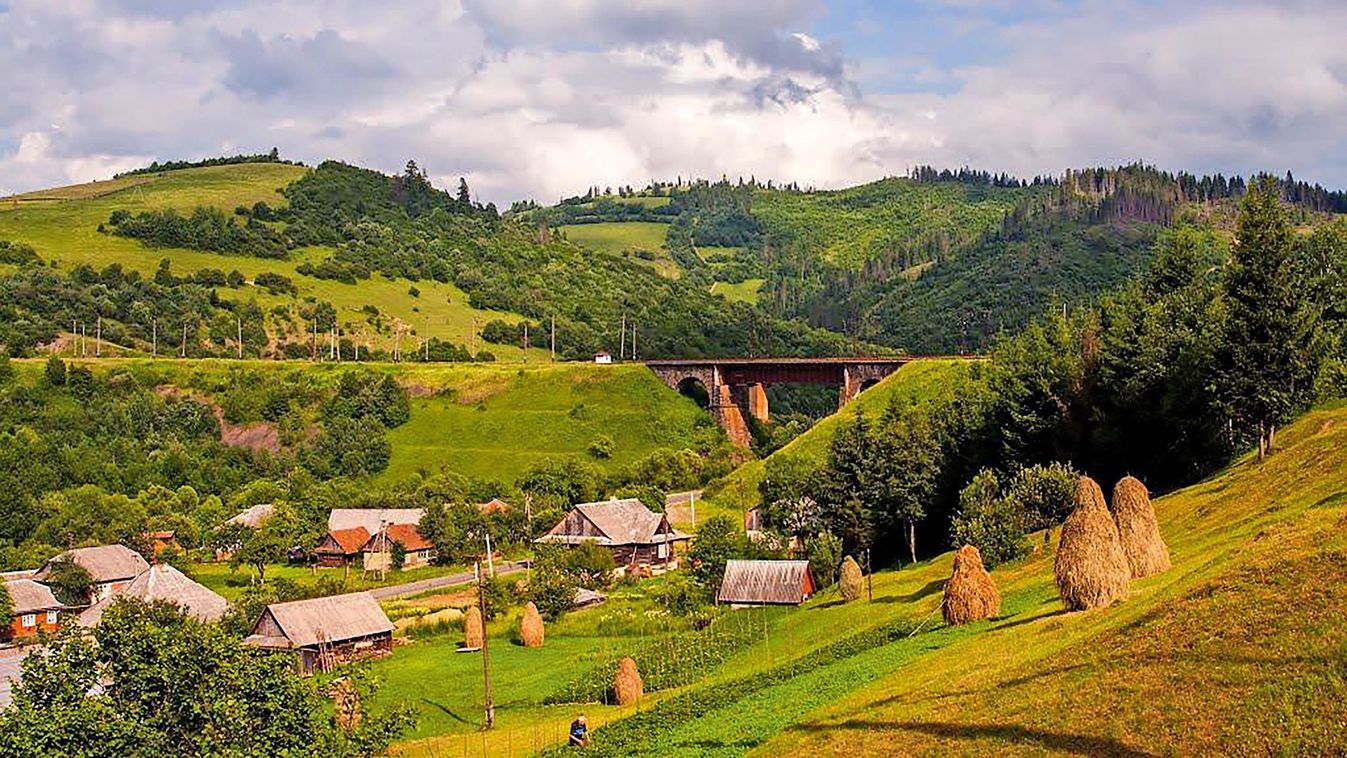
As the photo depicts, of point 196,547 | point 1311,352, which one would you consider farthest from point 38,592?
point 1311,352

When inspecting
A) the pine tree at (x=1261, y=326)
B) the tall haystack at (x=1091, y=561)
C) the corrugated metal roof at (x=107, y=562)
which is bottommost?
the corrugated metal roof at (x=107, y=562)

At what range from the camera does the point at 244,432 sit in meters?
155

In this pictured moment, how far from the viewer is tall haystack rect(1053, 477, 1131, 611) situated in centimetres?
3522

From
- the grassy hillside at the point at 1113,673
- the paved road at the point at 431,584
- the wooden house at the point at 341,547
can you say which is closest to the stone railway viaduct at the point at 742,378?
the paved road at the point at 431,584

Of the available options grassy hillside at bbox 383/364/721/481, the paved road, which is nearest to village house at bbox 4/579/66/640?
the paved road

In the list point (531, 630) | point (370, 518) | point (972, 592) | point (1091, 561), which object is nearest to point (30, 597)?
point (370, 518)

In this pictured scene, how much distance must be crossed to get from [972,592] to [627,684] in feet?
52.9

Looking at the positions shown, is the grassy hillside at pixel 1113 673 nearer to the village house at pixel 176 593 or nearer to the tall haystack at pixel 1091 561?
the tall haystack at pixel 1091 561

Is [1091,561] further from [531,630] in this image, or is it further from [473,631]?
[473,631]

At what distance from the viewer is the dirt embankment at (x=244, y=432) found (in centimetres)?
15288

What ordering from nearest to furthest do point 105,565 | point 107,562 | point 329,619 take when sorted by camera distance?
point 329,619 → point 105,565 → point 107,562

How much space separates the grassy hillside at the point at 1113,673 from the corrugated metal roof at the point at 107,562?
6837 centimetres

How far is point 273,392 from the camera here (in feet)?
523

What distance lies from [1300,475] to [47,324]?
179m
